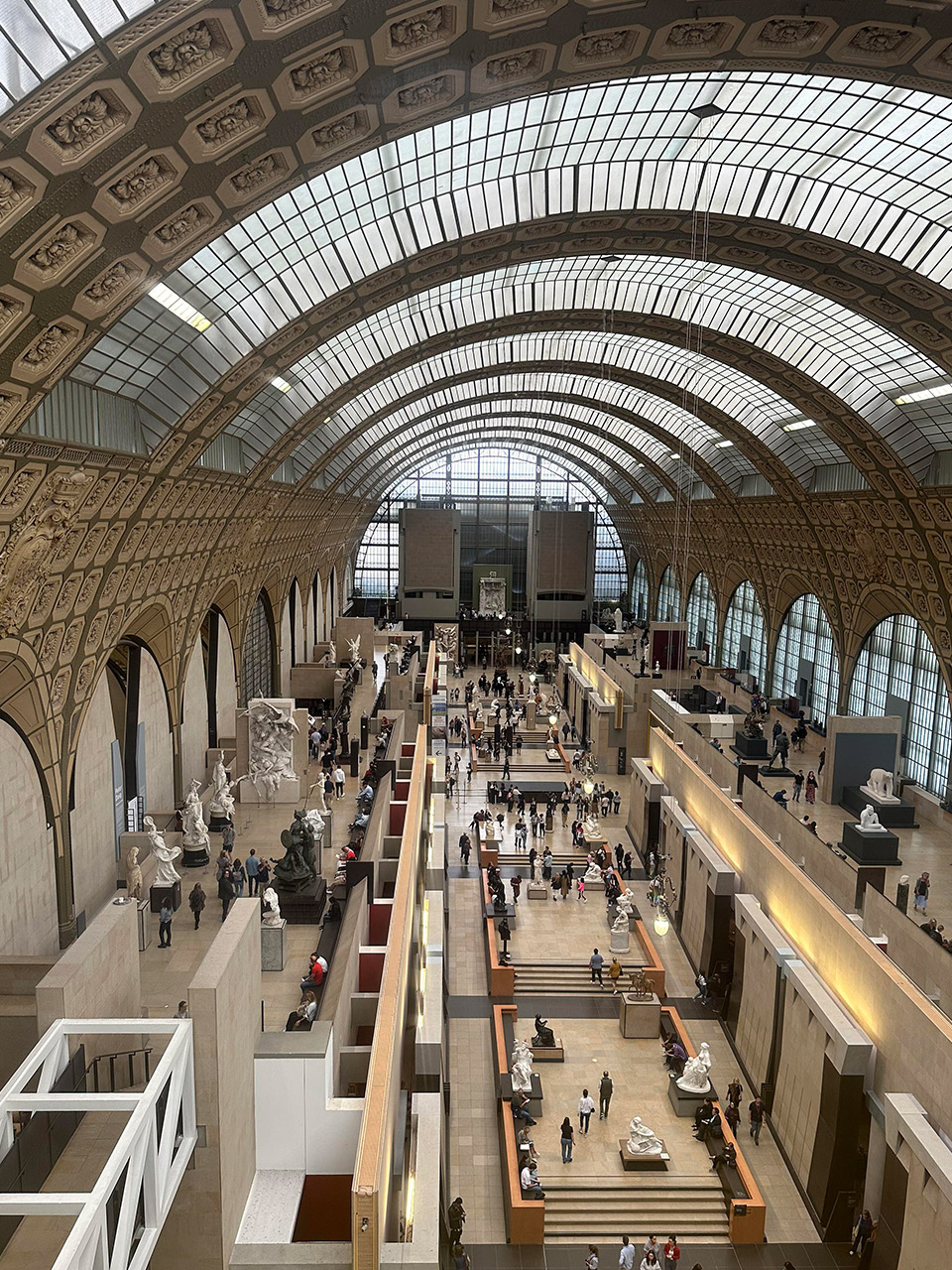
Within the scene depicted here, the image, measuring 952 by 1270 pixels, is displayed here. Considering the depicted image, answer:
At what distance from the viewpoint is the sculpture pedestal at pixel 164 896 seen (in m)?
17.0

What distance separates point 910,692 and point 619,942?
18592 millimetres

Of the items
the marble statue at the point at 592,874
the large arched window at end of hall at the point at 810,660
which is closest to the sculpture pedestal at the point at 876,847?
the marble statue at the point at 592,874

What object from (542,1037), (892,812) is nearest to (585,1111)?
(542,1037)

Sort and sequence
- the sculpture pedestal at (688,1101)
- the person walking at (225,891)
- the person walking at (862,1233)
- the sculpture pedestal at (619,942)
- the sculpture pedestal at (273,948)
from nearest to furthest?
the person walking at (862,1233), the sculpture pedestal at (273,948), the person walking at (225,891), the sculpture pedestal at (688,1101), the sculpture pedestal at (619,942)

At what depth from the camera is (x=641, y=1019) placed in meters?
21.1

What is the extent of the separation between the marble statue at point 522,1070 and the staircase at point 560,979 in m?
4.34

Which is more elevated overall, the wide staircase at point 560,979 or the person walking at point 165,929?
the person walking at point 165,929

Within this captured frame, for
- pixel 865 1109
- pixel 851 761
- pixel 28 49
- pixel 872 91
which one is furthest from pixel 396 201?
pixel 851 761

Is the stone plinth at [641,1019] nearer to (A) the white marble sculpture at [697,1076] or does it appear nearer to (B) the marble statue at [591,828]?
(A) the white marble sculpture at [697,1076]

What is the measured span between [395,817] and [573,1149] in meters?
9.52

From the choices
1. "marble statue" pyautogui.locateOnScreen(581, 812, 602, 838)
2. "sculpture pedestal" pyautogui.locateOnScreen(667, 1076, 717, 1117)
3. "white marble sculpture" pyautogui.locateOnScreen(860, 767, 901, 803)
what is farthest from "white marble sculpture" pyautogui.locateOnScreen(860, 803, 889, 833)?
"sculpture pedestal" pyautogui.locateOnScreen(667, 1076, 717, 1117)

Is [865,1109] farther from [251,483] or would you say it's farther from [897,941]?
[251,483]

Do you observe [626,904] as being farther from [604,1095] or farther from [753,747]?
[753,747]

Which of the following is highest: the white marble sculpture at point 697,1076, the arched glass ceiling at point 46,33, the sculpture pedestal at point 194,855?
the arched glass ceiling at point 46,33
